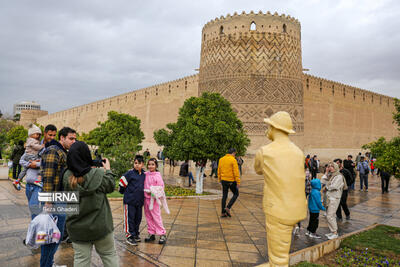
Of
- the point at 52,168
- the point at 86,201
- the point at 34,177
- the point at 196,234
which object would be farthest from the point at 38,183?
the point at 196,234

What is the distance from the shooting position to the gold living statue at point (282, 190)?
2475mm

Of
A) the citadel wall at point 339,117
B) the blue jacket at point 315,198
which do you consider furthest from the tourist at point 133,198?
the citadel wall at point 339,117

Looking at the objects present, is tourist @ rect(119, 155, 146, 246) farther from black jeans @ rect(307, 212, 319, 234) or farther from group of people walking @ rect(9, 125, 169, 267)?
black jeans @ rect(307, 212, 319, 234)

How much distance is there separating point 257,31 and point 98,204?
1479 centimetres

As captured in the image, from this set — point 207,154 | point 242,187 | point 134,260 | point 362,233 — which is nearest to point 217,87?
point 242,187

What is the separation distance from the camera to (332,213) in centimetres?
475

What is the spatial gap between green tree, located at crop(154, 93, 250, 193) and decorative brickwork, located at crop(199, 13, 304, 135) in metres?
5.78

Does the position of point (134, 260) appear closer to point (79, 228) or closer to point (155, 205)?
point (155, 205)

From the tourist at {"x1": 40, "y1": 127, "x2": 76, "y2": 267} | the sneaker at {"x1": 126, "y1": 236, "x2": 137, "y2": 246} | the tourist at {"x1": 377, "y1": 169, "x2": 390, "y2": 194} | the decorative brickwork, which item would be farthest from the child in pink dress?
the decorative brickwork

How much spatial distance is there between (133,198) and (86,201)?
5.71 ft

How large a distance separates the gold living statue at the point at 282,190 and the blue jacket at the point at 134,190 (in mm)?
2044

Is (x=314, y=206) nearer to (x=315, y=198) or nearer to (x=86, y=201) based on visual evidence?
(x=315, y=198)

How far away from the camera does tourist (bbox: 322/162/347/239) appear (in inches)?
186

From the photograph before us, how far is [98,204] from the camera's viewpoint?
2332mm
